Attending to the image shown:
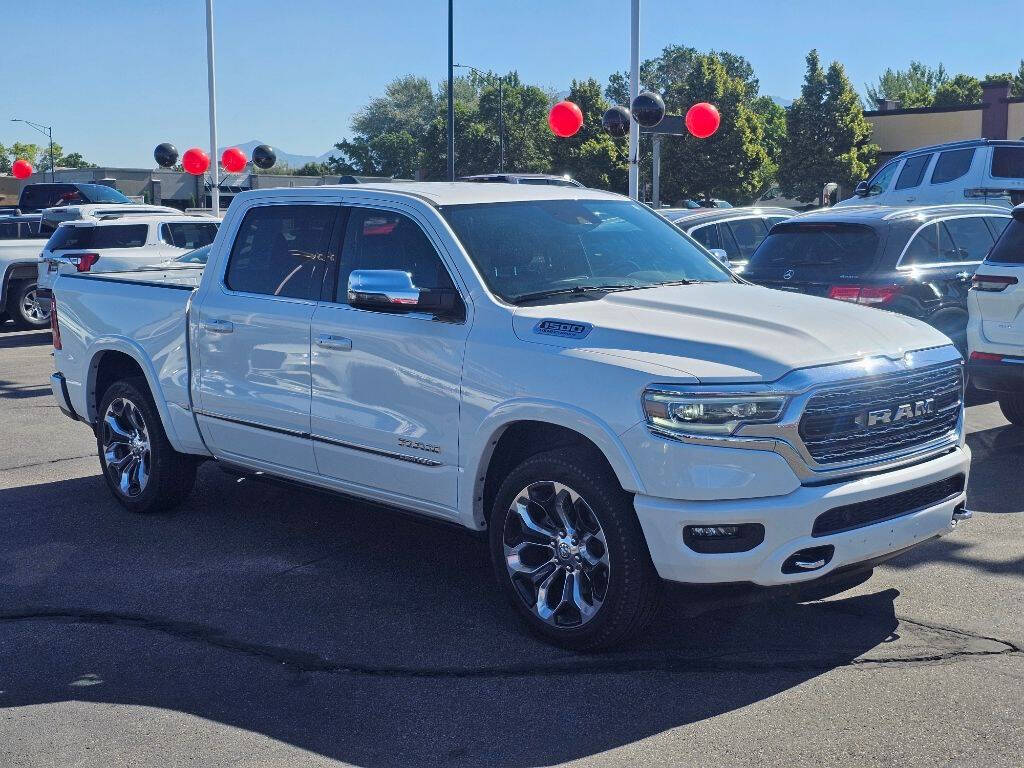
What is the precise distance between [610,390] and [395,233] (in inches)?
66.2

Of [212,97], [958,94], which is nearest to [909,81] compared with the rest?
[958,94]

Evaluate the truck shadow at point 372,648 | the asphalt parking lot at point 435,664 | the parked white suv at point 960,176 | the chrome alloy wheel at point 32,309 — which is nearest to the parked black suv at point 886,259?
the asphalt parking lot at point 435,664

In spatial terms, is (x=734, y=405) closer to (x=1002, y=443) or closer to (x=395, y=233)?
(x=395, y=233)

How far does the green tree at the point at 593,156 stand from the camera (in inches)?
2142

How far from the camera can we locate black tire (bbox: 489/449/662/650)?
459 cm

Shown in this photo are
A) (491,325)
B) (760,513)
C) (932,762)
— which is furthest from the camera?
(491,325)

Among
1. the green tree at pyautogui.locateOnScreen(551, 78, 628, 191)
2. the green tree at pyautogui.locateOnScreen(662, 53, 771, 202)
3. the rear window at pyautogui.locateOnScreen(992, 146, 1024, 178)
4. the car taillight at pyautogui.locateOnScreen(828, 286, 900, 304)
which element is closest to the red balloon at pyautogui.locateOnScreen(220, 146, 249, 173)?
the rear window at pyautogui.locateOnScreen(992, 146, 1024, 178)

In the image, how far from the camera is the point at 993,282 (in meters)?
8.36

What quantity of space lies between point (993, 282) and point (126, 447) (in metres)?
5.90

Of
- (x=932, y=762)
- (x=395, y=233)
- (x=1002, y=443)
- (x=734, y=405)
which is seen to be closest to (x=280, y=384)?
(x=395, y=233)

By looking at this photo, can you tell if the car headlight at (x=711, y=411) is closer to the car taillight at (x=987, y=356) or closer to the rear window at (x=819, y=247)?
the car taillight at (x=987, y=356)

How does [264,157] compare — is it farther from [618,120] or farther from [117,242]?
[618,120]

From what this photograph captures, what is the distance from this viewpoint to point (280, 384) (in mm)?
6066

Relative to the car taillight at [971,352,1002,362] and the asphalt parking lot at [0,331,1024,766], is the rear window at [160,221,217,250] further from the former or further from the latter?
the car taillight at [971,352,1002,362]
